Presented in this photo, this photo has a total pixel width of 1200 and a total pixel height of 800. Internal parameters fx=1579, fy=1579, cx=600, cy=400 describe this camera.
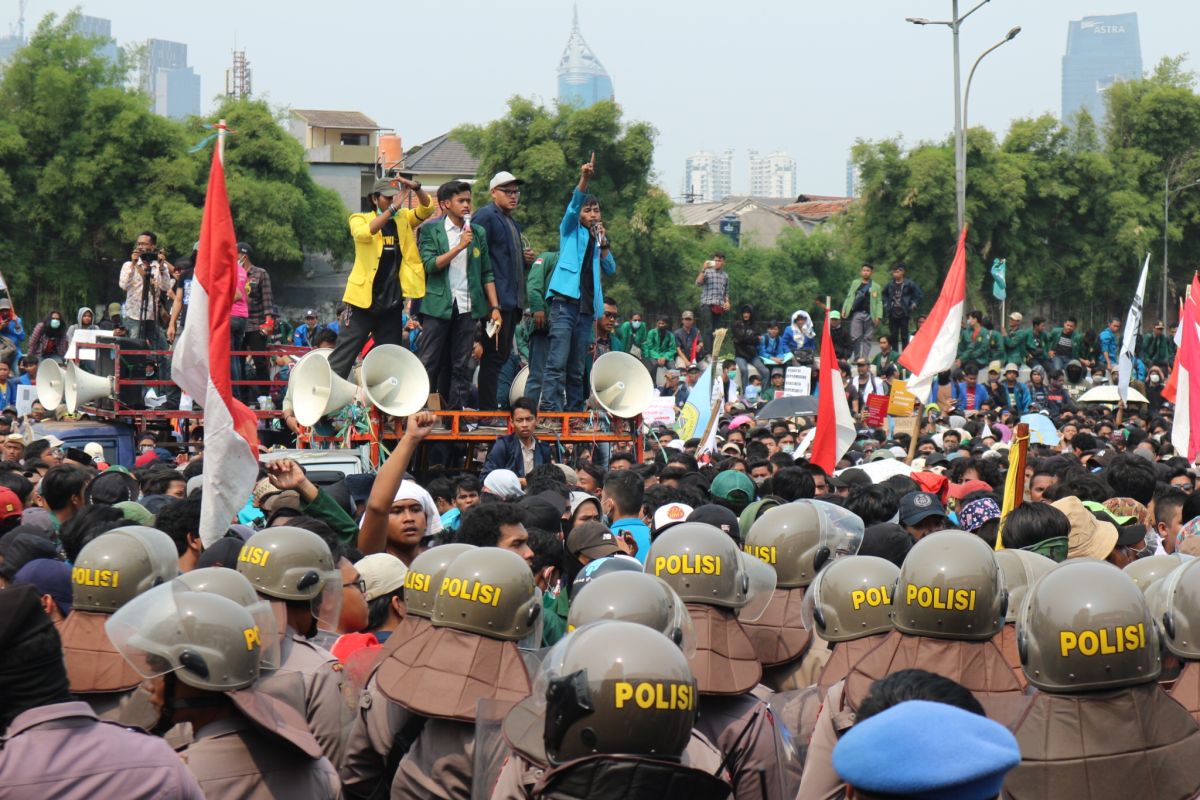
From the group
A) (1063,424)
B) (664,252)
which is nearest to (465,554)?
(1063,424)

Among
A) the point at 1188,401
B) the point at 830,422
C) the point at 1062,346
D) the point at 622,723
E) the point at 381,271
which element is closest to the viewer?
the point at 622,723

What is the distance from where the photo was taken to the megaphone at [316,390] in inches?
433

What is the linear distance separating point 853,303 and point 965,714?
23.0 meters

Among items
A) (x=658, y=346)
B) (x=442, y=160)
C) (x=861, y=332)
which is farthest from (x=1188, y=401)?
(x=442, y=160)

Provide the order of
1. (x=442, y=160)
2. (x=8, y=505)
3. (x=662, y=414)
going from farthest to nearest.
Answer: (x=442, y=160), (x=662, y=414), (x=8, y=505)

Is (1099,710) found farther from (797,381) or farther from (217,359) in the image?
(797,381)

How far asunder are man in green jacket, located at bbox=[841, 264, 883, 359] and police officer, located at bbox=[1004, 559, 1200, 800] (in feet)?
69.1

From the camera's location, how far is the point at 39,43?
4138 cm

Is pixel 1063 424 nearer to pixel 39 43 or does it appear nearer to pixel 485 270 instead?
pixel 485 270

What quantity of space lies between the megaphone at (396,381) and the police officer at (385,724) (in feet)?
20.1

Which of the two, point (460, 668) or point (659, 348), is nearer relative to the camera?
point (460, 668)

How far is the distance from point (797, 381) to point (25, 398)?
30.9 ft

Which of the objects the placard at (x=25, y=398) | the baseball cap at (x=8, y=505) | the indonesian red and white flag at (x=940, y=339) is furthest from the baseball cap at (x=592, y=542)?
the placard at (x=25, y=398)

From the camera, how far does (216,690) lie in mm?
3895
